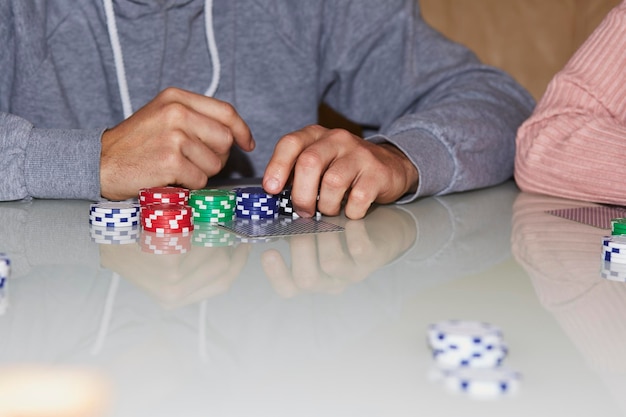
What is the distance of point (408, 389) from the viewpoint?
0.53 metres

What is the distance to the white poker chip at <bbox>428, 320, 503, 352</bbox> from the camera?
55 centimetres

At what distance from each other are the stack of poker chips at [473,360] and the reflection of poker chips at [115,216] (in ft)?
1.87

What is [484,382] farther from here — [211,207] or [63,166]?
[63,166]

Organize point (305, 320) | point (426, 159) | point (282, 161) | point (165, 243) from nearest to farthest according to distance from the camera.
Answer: point (305, 320) → point (165, 243) → point (282, 161) → point (426, 159)

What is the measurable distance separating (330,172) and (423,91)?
68cm

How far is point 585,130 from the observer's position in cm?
143

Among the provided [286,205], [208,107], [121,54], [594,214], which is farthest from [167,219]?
[121,54]

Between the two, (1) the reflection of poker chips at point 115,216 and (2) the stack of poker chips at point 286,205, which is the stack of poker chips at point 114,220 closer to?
(1) the reflection of poker chips at point 115,216

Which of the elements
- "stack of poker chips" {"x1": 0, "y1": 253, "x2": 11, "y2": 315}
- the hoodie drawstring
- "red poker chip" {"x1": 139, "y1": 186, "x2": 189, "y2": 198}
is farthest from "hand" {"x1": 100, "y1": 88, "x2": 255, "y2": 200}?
"stack of poker chips" {"x1": 0, "y1": 253, "x2": 11, "y2": 315}

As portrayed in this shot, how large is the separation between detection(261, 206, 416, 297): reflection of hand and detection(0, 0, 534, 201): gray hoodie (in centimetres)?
27

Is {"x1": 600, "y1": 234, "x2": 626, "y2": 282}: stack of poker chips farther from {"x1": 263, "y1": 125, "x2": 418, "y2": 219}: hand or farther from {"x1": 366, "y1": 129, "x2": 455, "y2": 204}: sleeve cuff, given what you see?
{"x1": 366, "y1": 129, "x2": 455, "y2": 204}: sleeve cuff

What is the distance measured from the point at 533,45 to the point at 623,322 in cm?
185

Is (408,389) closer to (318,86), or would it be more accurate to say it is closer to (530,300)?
(530,300)

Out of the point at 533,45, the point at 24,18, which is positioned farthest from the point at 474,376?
the point at 533,45
